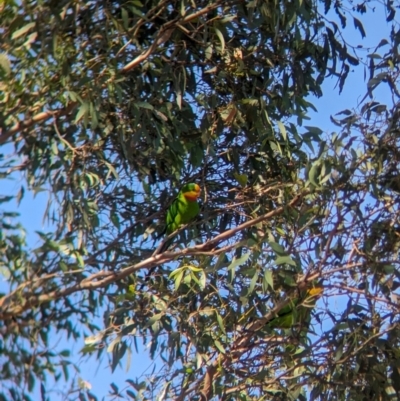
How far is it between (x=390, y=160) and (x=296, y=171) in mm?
769

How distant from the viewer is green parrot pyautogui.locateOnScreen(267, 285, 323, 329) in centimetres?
455

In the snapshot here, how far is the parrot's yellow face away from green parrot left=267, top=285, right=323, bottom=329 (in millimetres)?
826

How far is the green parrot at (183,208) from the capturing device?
5.10 metres

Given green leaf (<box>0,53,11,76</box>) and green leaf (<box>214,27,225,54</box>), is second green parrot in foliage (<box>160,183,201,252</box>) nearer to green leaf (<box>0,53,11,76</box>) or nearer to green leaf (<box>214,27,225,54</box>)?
green leaf (<box>214,27,225,54</box>)

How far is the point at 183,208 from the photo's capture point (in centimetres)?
508

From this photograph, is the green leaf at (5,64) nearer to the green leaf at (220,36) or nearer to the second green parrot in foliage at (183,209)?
the green leaf at (220,36)

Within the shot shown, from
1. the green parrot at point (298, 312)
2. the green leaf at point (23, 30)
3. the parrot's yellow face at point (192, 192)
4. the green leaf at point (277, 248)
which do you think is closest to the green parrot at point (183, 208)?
the parrot's yellow face at point (192, 192)

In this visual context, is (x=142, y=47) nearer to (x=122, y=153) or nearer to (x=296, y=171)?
(x=122, y=153)

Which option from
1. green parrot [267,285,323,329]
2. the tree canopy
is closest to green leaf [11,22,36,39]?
the tree canopy

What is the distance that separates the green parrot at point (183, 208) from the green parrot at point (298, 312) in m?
0.74

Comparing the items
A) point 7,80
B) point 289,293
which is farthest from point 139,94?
point 289,293

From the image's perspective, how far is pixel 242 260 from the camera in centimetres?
428

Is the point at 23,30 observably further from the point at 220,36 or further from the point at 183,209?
the point at 183,209

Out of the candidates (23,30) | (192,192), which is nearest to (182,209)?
(192,192)
